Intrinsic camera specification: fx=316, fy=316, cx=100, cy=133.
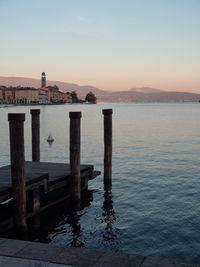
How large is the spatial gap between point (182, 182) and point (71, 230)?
7.98 m

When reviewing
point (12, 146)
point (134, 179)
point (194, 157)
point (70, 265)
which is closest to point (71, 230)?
point (12, 146)

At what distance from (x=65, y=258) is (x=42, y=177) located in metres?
4.22

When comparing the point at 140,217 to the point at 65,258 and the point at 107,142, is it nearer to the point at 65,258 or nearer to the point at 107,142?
the point at 107,142

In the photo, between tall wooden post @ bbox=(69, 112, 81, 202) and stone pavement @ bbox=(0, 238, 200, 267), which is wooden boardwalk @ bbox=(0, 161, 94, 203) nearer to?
tall wooden post @ bbox=(69, 112, 81, 202)

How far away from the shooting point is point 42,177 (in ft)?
30.6

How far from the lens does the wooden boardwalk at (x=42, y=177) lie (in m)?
8.39

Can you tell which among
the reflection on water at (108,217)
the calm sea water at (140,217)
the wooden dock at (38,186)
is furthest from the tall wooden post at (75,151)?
the reflection on water at (108,217)

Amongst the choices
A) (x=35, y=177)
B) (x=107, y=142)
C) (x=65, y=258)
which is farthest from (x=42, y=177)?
(x=65, y=258)

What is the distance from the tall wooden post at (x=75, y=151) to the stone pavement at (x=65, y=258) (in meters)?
4.65

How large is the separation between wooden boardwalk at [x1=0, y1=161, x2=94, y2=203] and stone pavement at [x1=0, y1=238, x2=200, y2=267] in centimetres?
255

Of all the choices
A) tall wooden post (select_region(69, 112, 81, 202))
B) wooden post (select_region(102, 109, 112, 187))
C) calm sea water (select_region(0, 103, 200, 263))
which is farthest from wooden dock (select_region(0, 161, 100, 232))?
wooden post (select_region(102, 109, 112, 187))

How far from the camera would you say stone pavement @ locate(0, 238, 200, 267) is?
5145 mm

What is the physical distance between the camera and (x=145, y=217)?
11.0 m

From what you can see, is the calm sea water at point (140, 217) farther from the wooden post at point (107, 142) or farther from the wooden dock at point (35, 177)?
the wooden post at point (107, 142)
